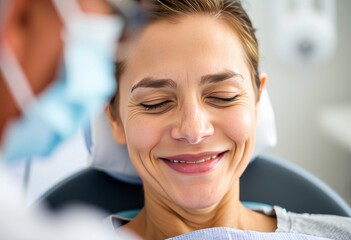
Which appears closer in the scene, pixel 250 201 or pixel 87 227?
pixel 87 227

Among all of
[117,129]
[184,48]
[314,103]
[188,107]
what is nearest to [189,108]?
[188,107]

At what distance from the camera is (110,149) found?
1.12m

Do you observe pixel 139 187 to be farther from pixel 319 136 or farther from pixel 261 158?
pixel 319 136

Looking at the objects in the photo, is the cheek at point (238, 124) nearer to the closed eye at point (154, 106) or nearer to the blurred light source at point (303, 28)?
the closed eye at point (154, 106)

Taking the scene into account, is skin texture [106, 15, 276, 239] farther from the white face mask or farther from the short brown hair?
the white face mask

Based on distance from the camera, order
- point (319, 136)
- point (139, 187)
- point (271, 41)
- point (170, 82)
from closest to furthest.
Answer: point (170, 82) < point (139, 187) < point (271, 41) < point (319, 136)

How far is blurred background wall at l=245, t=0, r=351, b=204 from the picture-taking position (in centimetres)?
188

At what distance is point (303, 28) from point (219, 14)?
933mm

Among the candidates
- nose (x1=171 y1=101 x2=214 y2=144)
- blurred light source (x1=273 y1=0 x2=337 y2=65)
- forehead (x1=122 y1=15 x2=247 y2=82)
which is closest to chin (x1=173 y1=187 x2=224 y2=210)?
nose (x1=171 y1=101 x2=214 y2=144)

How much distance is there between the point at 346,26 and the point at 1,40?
188cm

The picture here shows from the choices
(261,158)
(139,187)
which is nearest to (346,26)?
(261,158)

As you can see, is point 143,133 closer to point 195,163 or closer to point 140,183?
point 195,163

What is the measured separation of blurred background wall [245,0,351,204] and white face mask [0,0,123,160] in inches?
62.3

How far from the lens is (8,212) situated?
0.28m
